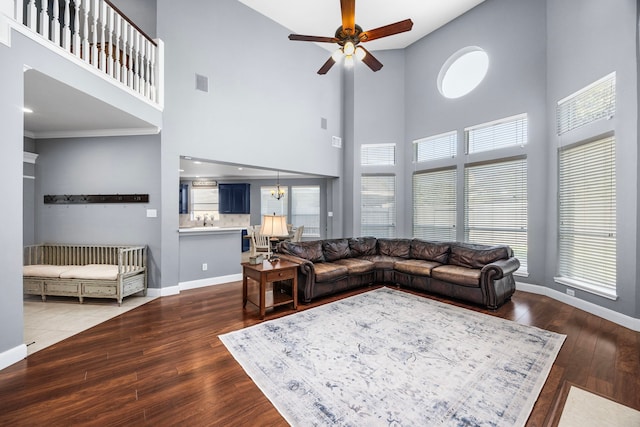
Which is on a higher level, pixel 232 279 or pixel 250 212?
pixel 250 212

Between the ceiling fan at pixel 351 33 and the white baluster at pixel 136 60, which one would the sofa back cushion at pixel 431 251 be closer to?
the ceiling fan at pixel 351 33

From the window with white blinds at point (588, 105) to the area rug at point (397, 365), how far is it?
290 cm

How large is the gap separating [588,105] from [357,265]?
12.9ft

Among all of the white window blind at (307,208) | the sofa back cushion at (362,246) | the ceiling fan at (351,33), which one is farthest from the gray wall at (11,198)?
the white window blind at (307,208)

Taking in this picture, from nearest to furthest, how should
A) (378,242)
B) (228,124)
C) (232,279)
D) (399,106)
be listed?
(228,124)
(232,279)
(378,242)
(399,106)

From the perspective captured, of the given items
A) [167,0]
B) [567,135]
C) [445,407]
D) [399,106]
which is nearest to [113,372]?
[445,407]

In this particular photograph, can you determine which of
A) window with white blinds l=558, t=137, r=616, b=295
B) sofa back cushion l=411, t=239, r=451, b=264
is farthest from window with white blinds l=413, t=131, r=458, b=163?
sofa back cushion l=411, t=239, r=451, b=264

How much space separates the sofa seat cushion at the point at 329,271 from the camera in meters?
3.99

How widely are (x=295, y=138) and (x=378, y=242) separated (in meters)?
2.87

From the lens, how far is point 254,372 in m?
2.17

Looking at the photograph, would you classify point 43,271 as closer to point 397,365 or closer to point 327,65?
point 397,365

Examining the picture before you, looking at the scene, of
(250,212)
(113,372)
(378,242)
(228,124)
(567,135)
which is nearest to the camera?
(113,372)

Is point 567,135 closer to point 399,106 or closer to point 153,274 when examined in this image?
point 399,106

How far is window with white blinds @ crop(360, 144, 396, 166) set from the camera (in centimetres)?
643
